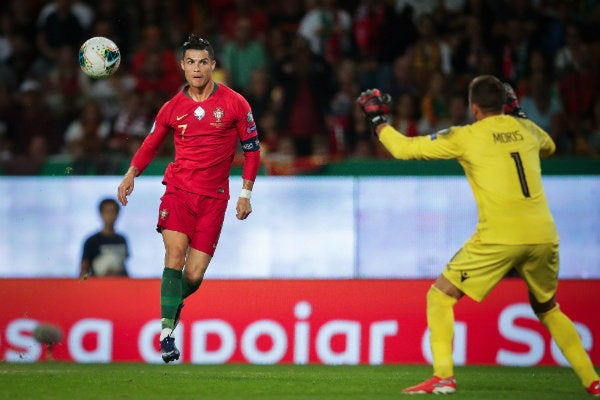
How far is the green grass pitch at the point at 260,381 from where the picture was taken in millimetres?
7793

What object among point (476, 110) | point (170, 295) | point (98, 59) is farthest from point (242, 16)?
point (476, 110)

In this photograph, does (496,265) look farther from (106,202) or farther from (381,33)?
(381,33)

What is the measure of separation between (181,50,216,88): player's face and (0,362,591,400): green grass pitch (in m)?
2.25

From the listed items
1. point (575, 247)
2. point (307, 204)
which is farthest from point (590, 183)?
point (307, 204)

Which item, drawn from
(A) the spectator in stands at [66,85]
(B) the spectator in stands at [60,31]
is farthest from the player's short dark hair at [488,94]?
(B) the spectator in stands at [60,31]

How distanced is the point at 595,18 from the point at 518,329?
5675 millimetres

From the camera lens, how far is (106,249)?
40.4 ft

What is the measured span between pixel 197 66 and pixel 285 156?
4133 millimetres

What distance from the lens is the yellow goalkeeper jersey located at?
293 inches

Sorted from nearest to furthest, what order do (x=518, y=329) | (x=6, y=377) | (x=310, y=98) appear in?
(x=6, y=377), (x=518, y=329), (x=310, y=98)

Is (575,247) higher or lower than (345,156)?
lower

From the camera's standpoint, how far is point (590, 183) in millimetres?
11945

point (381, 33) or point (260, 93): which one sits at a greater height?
point (381, 33)

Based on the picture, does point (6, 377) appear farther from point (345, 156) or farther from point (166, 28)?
point (166, 28)
